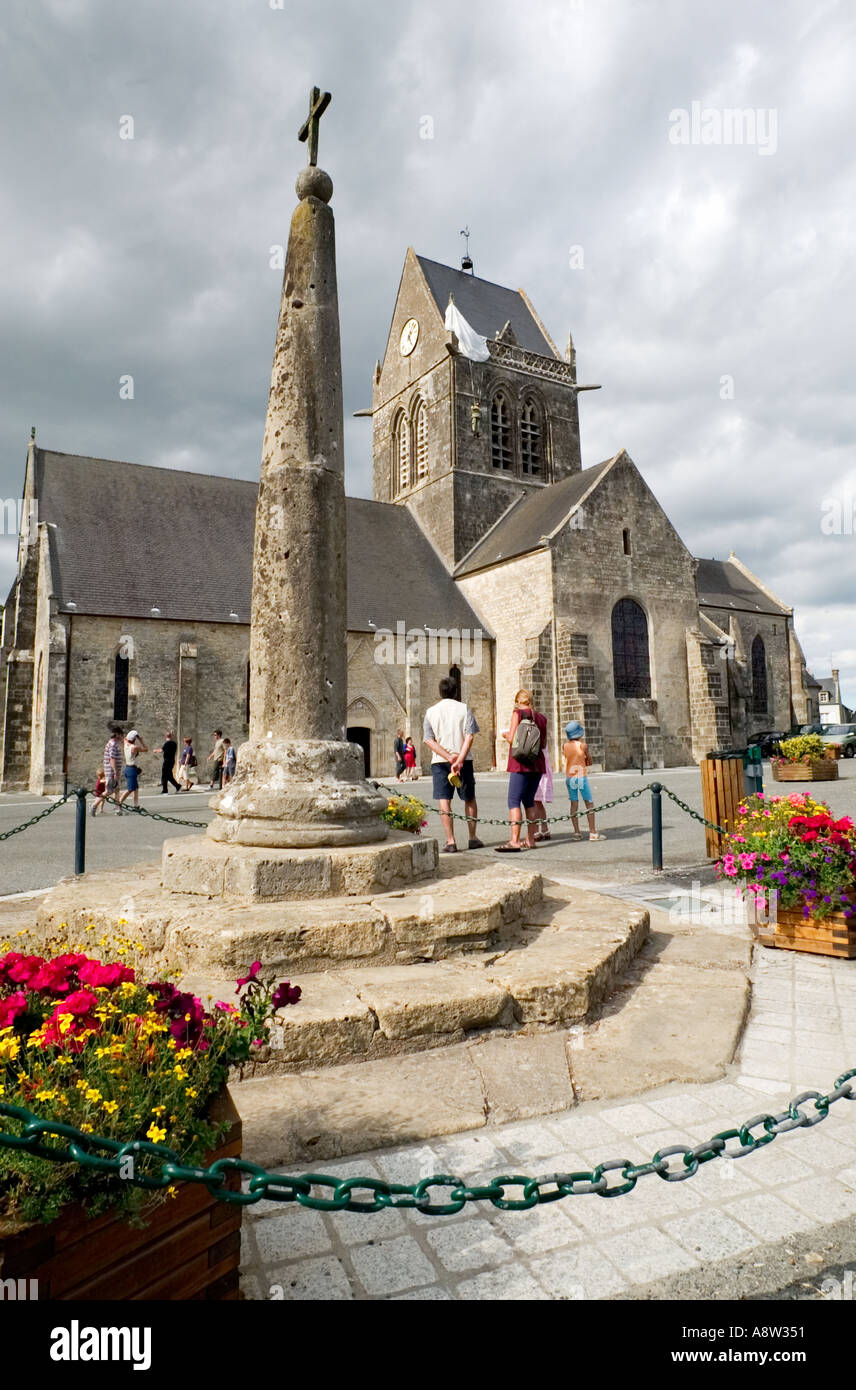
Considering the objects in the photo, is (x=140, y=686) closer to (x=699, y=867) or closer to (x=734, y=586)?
(x=699, y=867)

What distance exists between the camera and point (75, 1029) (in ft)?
5.73

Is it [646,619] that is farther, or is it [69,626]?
[646,619]

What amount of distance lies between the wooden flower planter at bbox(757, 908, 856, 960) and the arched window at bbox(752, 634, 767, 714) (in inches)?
1387

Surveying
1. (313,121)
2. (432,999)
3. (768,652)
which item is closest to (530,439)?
(768,652)

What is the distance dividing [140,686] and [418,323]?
70.0ft

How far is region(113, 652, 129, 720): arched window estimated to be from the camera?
21344mm

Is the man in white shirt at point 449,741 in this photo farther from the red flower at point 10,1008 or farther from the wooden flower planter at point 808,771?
the wooden flower planter at point 808,771

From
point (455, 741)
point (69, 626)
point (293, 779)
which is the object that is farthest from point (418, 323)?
point (293, 779)

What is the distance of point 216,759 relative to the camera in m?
20.6

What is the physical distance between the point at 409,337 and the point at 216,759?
22482 millimetres

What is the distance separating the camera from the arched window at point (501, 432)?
103 feet

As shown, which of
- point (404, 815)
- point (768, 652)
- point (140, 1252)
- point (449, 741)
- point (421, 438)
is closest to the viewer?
point (140, 1252)

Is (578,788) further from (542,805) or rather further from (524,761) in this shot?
(524,761)

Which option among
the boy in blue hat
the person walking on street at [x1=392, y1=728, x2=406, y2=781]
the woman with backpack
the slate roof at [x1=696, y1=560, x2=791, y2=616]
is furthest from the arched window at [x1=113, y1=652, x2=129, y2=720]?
the slate roof at [x1=696, y1=560, x2=791, y2=616]
